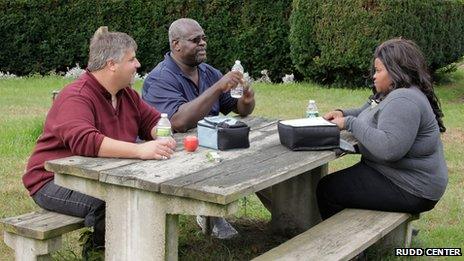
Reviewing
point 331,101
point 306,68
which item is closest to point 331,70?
point 306,68

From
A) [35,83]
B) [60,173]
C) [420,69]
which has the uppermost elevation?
[420,69]

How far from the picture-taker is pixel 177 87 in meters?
5.34

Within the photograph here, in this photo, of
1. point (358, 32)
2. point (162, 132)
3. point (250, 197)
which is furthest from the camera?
point (358, 32)

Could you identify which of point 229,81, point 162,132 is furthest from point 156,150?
point 229,81

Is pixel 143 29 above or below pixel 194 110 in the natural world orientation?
below

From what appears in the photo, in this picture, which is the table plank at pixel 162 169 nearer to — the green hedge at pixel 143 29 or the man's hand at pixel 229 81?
the man's hand at pixel 229 81

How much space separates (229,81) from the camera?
16.5 feet

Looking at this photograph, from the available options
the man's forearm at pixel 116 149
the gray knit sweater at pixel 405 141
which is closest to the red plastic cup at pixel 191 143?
the man's forearm at pixel 116 149

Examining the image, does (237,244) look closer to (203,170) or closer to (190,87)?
(190,87)

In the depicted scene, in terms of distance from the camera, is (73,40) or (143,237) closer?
(143,237)

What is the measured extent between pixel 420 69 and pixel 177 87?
1625 millimetres

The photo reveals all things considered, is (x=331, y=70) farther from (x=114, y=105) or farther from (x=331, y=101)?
(x=114, y=105)

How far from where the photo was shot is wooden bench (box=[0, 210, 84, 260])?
13.0 feet

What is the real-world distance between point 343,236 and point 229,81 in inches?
51.0
